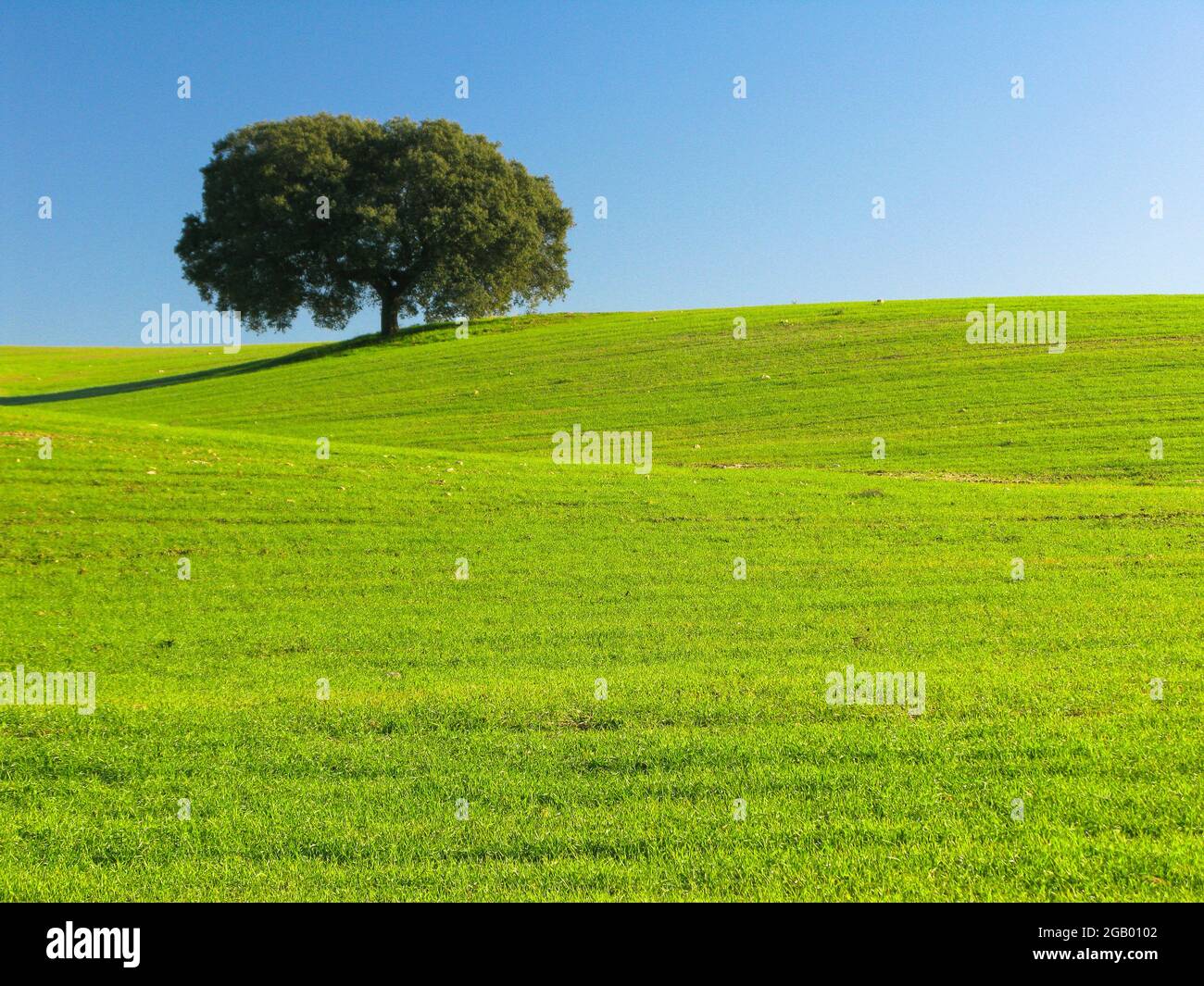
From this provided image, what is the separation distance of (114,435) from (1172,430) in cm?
3848

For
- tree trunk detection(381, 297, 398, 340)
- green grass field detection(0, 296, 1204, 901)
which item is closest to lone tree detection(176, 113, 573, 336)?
tree trunk detection(381, 297, 398, 340)

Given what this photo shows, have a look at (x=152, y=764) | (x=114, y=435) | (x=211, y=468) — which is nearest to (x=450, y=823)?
(x=152, y=764)

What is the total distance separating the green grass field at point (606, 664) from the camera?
7.40 meters

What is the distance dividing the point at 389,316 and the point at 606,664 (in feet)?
215

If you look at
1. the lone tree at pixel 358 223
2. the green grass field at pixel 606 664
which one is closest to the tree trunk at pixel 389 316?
the lone tree at pixel 358 223

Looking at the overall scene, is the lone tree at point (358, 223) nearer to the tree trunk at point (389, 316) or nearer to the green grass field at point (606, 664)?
the tree trunk at point (389, 316)

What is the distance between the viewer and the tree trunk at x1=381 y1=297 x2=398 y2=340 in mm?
74312

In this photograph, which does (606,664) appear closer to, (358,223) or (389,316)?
(358,223)

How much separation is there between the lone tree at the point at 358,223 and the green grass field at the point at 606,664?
3518 cm

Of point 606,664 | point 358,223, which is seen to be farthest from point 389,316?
point 606,664

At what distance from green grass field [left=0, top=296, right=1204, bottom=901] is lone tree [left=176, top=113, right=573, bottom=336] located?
Result: 35182mm

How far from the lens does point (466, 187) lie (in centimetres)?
6944

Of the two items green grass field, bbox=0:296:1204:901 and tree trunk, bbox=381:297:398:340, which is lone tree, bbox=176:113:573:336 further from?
green grass field, bbox=0:296:1204:901

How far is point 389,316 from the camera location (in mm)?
74688
